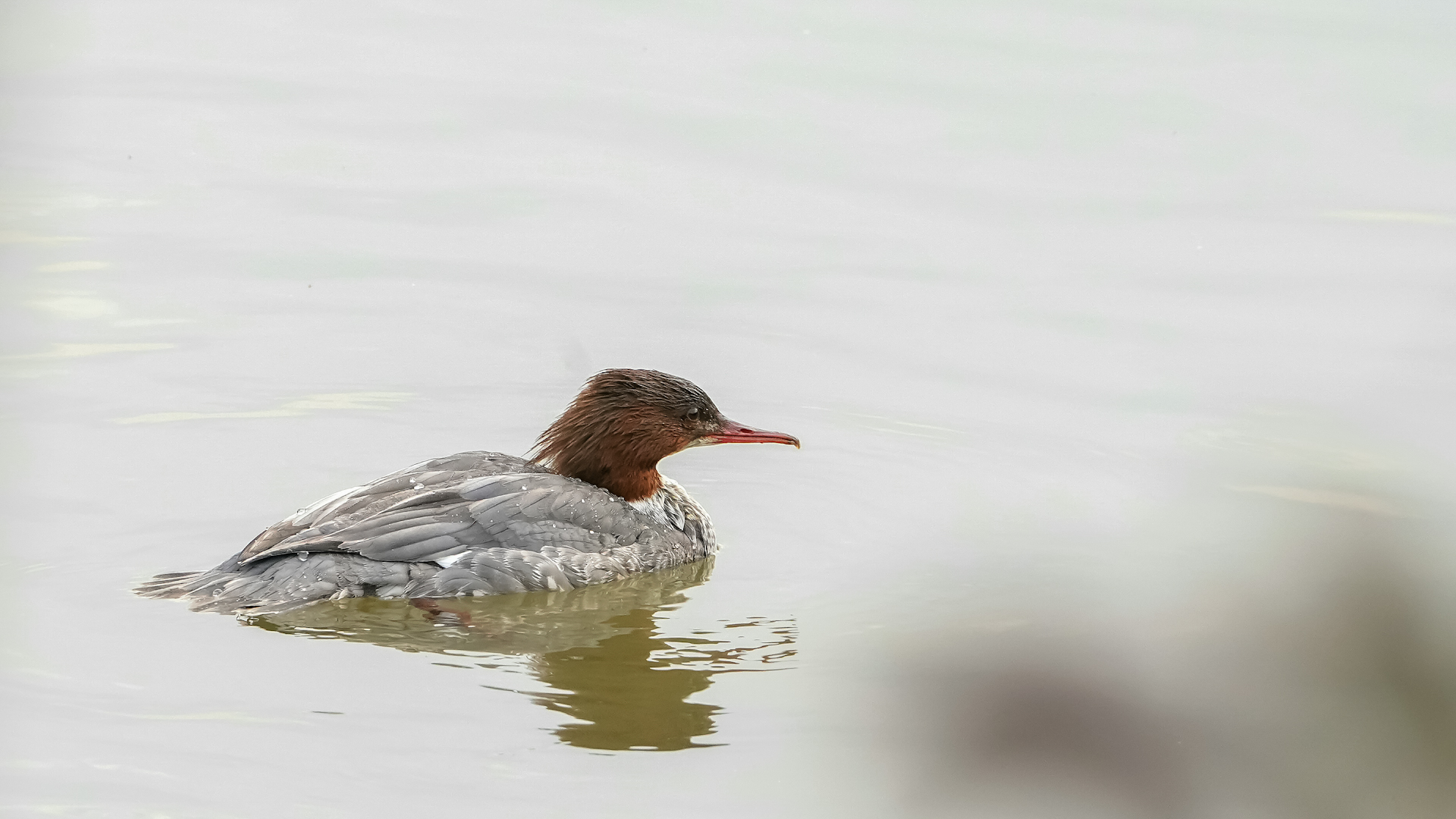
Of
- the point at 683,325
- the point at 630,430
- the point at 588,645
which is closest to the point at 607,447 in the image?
the point at 630,430

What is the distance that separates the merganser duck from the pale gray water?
0.73 feet

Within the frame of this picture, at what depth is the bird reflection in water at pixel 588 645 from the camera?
6957 millimetres

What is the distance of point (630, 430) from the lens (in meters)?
8.91

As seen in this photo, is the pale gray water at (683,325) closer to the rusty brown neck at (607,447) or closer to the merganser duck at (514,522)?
the merganser duck at (514,522)

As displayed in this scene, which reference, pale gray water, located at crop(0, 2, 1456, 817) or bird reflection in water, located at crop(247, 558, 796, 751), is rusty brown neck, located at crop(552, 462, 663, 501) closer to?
pale gray water, located at crop(0, 2, 1456, 817)

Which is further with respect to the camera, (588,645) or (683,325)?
(683,325)

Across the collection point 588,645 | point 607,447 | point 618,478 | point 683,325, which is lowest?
point 588,645

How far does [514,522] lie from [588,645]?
0.82 meters

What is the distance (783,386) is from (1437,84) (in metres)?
7.06

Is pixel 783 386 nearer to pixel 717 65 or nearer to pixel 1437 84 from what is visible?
pixel 717 65

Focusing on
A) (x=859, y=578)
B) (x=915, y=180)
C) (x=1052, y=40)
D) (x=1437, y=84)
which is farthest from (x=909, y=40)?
(x=859, y=578)

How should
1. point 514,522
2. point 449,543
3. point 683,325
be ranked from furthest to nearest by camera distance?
1. point 683,325
2. point 514,522
3. point 449,543

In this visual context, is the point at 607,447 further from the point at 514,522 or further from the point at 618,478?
the point at 514,522

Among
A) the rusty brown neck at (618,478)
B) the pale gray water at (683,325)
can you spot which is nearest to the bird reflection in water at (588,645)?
the pale gray water at (683,325)
